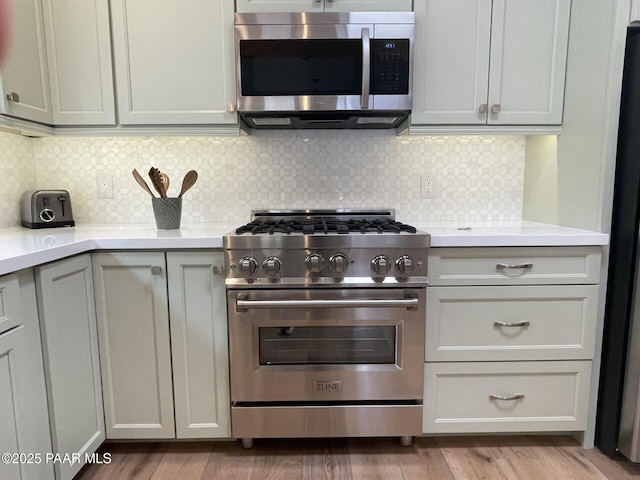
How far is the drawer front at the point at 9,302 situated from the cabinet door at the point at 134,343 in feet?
1.27

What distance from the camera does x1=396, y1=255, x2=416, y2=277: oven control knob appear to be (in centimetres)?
147

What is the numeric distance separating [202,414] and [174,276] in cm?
59

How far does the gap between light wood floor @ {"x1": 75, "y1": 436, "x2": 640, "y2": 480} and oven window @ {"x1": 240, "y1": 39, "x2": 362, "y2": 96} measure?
5.02 feet

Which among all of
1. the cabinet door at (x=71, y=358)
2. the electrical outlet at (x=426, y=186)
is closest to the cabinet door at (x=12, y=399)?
the cabinet door at (x=71, y=358)

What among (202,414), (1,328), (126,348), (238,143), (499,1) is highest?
(499,1)

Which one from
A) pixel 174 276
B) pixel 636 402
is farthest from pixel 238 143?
pixel 636 402

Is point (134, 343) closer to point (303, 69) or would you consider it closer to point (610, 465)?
point (303, 69)

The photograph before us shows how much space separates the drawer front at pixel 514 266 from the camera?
151 centimetres

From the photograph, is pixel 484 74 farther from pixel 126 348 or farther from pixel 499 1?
pixel 126 348

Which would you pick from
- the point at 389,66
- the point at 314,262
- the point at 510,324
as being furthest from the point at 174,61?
the point at 510,324

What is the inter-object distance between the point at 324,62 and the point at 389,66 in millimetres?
275

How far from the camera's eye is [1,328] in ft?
3.35

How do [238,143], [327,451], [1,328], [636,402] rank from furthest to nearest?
[238,143] → [327,451] → [636,402] → [1,328]

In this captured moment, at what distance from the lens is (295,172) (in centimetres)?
202
